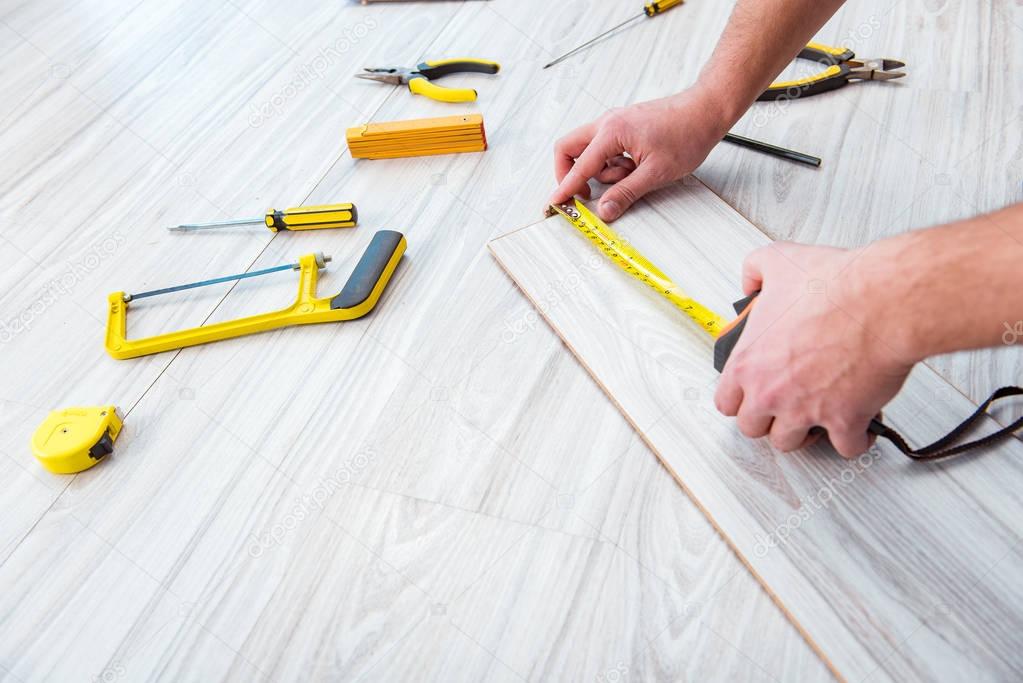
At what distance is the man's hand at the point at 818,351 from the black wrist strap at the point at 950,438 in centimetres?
3

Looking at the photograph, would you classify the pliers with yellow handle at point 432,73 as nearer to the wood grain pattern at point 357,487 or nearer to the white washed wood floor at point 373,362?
the white washed wood floor at point 373,362

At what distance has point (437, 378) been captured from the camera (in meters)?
1.00

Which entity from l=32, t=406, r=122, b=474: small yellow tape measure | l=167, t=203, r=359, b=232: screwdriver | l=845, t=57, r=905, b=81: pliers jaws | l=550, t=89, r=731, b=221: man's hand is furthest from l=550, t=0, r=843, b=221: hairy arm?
l=32, t=406, r=122, b=474: small yellow tape measure

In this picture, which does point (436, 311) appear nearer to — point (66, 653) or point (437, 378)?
point (437, 378)

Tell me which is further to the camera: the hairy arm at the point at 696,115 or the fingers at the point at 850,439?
the hairy arm at the point at 696,115

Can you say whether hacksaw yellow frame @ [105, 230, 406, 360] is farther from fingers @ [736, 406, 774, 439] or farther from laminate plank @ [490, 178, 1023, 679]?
fingers @ [736, 406, 774, 439]

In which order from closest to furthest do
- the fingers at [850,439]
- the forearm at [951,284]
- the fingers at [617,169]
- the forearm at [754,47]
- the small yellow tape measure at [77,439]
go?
the forearm at [951,284] < the fingers at [850,439] < the small yellow tape measure at [77,439] < the forearm at [754,47] < the fingers at [617,169]

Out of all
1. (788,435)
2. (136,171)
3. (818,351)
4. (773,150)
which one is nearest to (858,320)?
(818,351)

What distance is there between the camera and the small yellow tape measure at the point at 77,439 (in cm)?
95

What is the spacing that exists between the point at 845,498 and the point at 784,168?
0.64m

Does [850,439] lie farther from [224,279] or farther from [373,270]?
[224,279]

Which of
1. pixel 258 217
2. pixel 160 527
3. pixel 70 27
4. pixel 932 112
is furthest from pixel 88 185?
pixel 932 112

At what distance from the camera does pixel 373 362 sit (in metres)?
1.04

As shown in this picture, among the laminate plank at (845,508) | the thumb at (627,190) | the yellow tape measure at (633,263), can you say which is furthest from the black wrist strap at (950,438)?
the thumb at (627,190)
